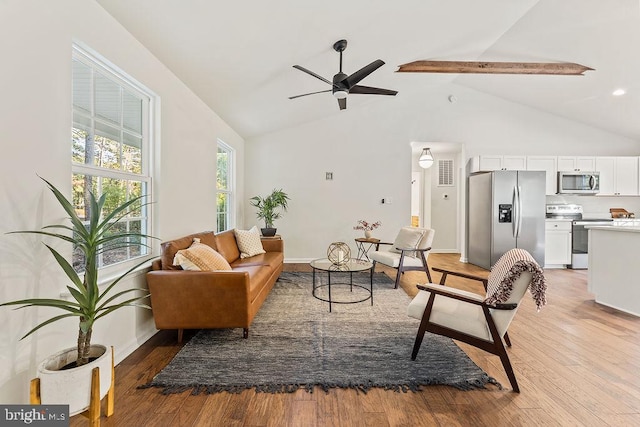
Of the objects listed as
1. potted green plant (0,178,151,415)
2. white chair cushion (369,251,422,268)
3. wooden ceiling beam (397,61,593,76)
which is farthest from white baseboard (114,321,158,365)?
wooden ceiling beam (397,61,593,76)

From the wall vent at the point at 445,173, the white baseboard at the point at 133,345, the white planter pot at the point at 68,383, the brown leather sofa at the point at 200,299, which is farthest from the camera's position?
the wall vent at the point at 445,173

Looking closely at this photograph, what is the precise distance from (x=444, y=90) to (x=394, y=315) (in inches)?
187

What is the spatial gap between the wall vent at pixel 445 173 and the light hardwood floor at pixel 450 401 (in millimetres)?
4986

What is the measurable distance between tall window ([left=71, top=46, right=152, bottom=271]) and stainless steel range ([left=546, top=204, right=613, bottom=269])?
6.34 meters

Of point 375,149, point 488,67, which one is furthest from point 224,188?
point 488,67

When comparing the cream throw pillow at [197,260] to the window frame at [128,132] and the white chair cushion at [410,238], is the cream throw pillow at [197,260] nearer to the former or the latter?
the window frame at [128,132]

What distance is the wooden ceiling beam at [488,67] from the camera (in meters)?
4.23

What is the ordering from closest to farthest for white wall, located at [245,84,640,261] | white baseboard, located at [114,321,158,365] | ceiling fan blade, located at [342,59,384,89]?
white baseboard, located at [114,321,158,365], ceiling fan blade, located at [342,59,384,89], white wall, located at [245,84,640,261]

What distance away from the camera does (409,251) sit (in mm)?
3918

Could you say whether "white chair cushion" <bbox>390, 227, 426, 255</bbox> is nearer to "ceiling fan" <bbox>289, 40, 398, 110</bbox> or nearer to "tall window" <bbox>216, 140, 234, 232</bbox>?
"ceiling fan" <bbox>289, 40, 398, 110</bbox>

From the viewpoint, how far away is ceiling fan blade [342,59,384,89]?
261 centimetres

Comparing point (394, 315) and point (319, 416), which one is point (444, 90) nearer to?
point (394, 315)

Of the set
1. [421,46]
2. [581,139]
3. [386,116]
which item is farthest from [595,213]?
[421,46]

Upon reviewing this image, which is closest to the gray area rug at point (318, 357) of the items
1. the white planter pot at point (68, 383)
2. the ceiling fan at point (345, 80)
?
the white planter pot at point (68, 383)
